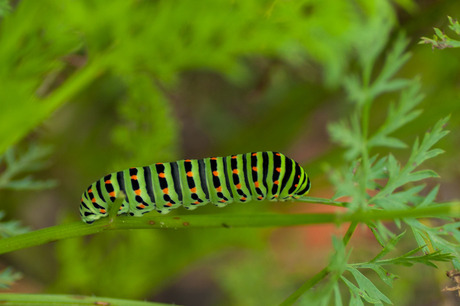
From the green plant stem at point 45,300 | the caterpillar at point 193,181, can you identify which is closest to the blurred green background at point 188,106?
the caterpillar at point 193,181

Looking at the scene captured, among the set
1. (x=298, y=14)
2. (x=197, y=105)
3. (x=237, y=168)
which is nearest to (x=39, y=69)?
(x=237, y=168)

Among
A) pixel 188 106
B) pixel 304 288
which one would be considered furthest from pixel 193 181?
pixel 188 106

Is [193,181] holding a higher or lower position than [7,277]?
higher

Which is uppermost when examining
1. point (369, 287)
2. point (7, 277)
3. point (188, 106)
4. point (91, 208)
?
point (188, 106)

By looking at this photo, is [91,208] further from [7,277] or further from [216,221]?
[216,221]

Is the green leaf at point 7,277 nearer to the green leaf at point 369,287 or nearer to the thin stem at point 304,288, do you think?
the thin stem at point 304,288

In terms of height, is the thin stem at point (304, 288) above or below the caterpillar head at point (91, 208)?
below

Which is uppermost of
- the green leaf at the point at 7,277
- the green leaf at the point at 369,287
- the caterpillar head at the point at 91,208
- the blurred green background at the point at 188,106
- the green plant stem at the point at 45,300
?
the blurred green background at the point at 188,106
